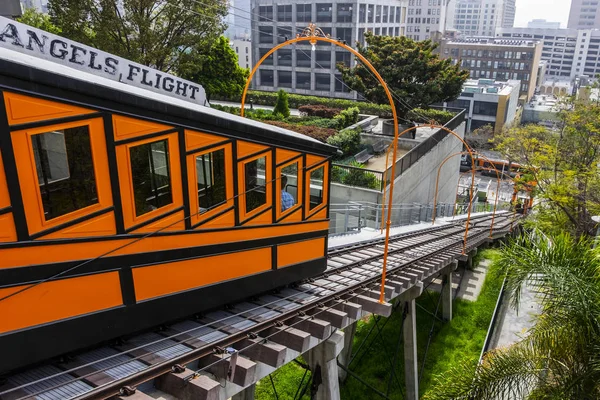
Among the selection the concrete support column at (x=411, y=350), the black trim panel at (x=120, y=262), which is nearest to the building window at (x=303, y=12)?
the concrete support column at (x=411, y=350)

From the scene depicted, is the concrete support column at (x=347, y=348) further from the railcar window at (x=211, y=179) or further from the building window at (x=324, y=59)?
the building window at (x=324, y=59)

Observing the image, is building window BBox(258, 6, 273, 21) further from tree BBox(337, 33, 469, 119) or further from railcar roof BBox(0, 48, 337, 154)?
railcar roof BBox(0, 48, 337, 154)

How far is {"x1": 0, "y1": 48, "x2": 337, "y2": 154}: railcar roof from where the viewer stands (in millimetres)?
4539

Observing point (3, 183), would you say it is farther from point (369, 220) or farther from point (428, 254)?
point (369, 220)

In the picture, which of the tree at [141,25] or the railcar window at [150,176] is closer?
the railcar window at [150,176]

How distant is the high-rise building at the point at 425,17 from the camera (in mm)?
99688

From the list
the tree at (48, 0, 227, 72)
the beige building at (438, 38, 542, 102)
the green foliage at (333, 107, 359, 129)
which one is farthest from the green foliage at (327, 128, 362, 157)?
the beige building at (438, 38, 542, 102)

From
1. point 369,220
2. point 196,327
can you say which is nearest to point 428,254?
point 369,220

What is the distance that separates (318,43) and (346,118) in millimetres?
32756

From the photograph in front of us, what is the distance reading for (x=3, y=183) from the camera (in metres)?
4.53

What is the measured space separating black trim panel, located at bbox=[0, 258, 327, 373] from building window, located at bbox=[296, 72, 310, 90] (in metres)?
56.9

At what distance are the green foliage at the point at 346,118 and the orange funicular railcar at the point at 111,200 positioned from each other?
23564 mm

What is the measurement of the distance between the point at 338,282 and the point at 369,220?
11.6 meters

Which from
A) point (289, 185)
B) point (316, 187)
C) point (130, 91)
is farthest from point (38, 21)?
point (130, 91)
